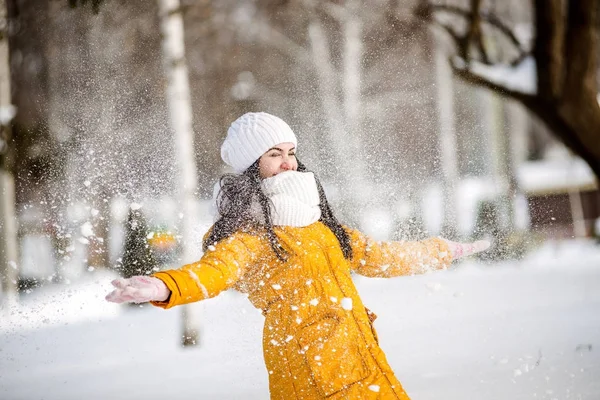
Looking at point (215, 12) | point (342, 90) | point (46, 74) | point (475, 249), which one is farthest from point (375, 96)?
point (475, 249)

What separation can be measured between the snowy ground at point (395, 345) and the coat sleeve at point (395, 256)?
1.50 feet

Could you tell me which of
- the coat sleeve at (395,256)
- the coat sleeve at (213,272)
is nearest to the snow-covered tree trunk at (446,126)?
the coat sleeve at (395,256)

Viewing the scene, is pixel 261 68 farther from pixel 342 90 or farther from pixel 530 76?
pixel 530 76

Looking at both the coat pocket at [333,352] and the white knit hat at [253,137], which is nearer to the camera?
the coat pocket at [333,352]

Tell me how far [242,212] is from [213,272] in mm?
262

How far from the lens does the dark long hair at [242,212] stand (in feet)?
8.00

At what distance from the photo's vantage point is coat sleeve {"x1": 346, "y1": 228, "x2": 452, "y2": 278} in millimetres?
2672

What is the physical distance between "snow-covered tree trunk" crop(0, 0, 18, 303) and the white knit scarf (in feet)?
17.9

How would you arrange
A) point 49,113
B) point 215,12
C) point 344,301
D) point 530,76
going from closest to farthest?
point 344,301, point 530,76, point 49,113, point 215,12

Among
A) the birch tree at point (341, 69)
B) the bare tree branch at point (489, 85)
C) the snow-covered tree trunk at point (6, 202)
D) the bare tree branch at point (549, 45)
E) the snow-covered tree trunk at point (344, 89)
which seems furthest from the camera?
the snow-covered tree trunk at point (344, 89)

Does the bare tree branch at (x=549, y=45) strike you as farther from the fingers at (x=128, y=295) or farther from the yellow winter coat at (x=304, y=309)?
the fingers at (x=128, y=295)

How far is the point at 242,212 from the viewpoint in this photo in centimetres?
245

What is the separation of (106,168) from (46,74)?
172 cm

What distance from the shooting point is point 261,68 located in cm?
1223
